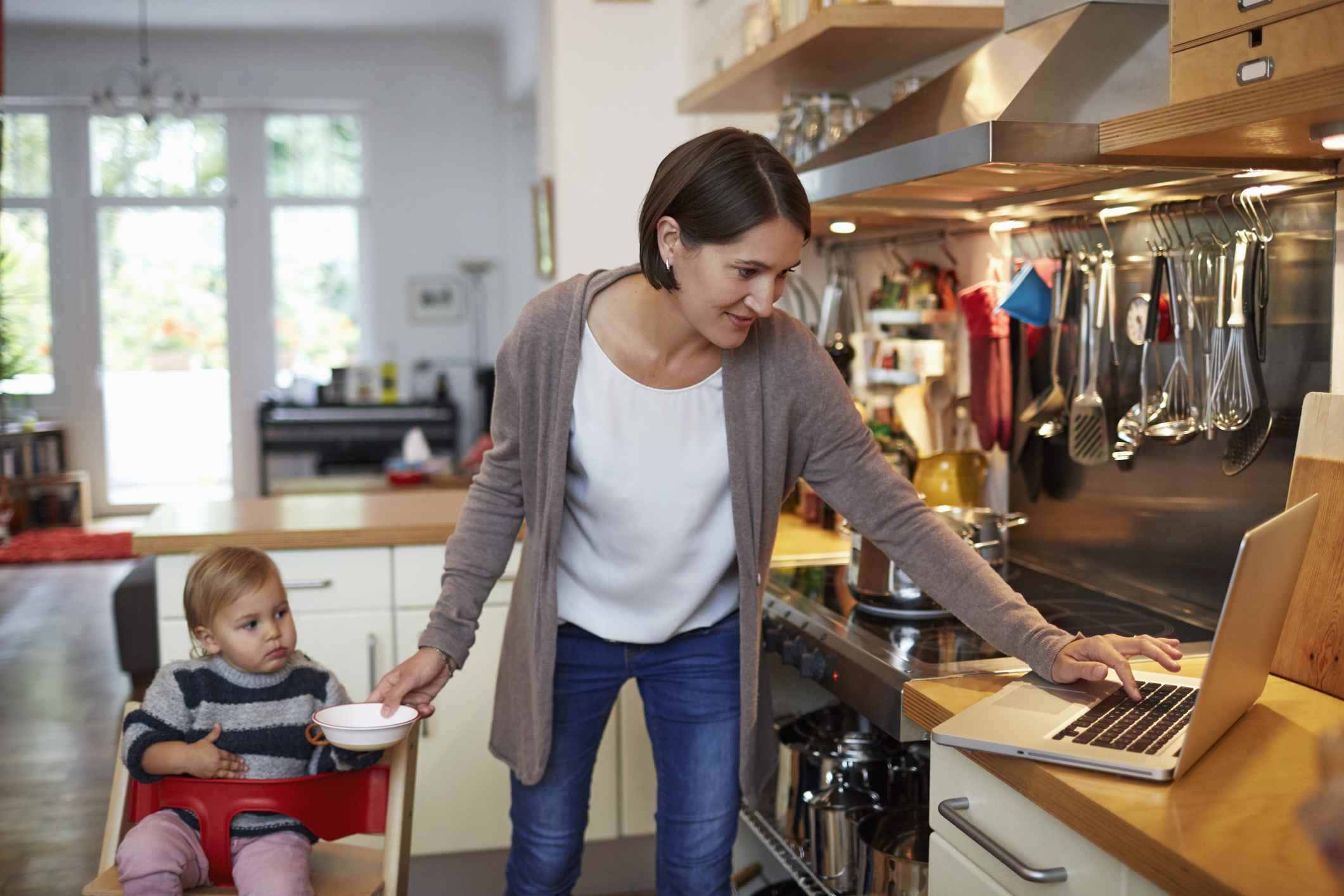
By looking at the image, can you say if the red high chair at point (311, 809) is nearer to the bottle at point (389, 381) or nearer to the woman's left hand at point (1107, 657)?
the woman's left hand at point (1107, 657)

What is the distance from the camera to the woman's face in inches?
56.2

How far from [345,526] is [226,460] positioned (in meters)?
6.68

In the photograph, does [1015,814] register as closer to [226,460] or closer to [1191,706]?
[1191,706]

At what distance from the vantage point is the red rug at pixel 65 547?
22.9 feet

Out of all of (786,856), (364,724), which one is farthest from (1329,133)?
(786,856)

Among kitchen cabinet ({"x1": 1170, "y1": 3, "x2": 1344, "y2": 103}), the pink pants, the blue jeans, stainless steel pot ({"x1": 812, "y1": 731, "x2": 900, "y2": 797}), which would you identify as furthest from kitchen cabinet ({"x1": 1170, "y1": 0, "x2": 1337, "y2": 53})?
the pink pants

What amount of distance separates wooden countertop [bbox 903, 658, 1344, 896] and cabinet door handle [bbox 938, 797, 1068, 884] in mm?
58

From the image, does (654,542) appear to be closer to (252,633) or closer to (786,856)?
(252,633)

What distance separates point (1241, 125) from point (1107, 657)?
593mm

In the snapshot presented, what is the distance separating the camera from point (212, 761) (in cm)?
173

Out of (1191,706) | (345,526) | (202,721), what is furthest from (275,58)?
(1191,706)

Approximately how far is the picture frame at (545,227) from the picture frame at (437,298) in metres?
3.75

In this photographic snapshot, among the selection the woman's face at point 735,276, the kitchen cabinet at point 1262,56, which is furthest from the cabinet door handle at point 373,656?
the kitchen cabinet at point 1262,56

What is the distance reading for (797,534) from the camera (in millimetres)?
2811
